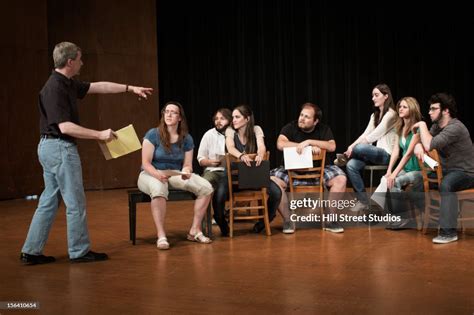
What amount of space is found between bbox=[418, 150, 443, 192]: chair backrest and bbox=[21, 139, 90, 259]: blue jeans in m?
2.79

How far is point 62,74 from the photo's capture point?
4.50 m

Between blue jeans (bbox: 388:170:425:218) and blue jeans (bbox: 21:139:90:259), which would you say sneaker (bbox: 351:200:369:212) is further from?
blue jeans (bbox: 21:139:90:259)

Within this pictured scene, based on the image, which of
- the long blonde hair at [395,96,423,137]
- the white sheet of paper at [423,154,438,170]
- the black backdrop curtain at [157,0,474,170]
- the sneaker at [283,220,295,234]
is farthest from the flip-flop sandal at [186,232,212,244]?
the black backdrop curtain at [157,0,474,170]

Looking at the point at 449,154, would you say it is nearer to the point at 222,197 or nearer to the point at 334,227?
the point at 334,227

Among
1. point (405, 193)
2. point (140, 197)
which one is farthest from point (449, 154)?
point (140, 197)

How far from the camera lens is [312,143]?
225 inches

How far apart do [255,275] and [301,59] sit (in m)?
6.19

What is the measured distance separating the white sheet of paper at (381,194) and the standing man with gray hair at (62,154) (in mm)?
2529

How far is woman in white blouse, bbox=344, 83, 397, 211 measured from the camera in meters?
6.32

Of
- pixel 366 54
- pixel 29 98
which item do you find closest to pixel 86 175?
pixel 29 98

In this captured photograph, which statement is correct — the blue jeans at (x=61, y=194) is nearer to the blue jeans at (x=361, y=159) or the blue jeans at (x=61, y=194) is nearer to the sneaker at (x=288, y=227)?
the sneaker at (x=288, y=227)

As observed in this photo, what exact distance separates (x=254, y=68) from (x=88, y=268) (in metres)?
6.17

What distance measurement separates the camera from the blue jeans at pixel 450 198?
202 inches

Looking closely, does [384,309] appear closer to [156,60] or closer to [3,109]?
[3,109]
